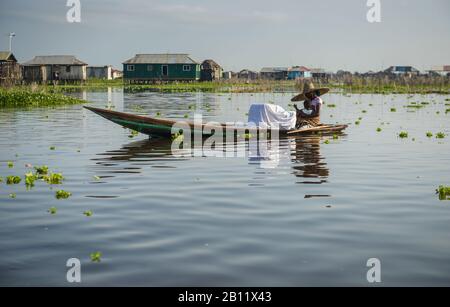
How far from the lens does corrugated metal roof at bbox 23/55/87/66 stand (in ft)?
289

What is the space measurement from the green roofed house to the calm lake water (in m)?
69.9

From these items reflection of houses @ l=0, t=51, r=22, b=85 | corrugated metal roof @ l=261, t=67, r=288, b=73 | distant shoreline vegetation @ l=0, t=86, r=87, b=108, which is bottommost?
distant shoreline vegetation @ l=0, t=86, r=87, b=108

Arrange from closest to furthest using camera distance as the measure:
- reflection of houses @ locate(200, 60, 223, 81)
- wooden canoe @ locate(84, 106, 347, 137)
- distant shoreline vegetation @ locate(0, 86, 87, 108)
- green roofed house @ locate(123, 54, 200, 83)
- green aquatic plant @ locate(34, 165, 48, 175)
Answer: green aquatic plant @ locate(34, 165, 48, 175)
wooden canoe @ locate(84, 106, 347, 137)
distant shoreline vegetation @ locate(0, 86, 87, 108)
green roofed house @ locate(123, 54, 200, 83)
reflection of houses @ locate(200, 60, 223, 81)

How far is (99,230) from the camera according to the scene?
29.7 ft

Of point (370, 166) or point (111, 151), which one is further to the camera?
point (111, 151)

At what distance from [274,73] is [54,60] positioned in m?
58.6

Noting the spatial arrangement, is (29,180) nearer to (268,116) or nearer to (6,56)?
(268,116)

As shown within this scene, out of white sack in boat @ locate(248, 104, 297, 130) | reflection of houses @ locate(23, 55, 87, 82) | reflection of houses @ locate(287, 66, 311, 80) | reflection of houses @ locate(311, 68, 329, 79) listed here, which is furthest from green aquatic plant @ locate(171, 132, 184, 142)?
reflection of houses @ locate(311, 68, 329, 79)

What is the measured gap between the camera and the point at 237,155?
1727 cm

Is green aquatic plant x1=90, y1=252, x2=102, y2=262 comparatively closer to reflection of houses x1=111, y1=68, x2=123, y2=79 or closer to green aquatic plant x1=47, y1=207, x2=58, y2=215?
green aquatic plant x1=47, y1=207, x2=58, y2=215

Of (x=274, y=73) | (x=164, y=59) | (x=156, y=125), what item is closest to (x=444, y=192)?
(x=156, y=125)
